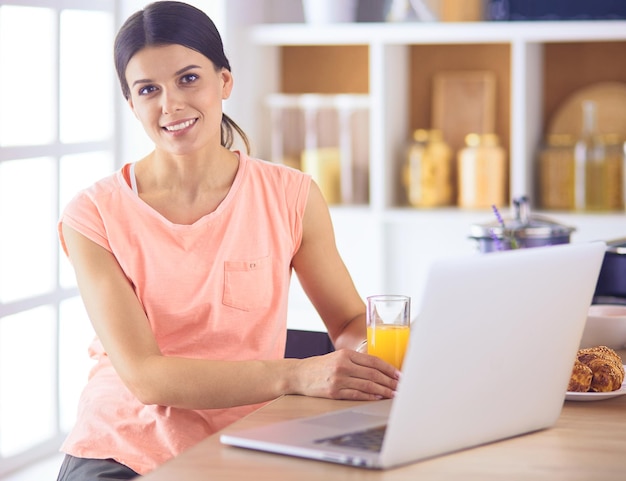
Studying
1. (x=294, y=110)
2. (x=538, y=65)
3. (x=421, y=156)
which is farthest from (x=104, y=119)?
(x=538, y=65)

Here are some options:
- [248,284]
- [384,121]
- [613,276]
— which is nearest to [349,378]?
[248,284]

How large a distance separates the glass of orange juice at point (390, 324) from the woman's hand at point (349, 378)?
8 centimetres

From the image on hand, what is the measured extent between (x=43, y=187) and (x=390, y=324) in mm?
1487

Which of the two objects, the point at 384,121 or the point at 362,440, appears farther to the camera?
the point at 384,121

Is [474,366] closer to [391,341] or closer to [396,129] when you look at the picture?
[391,341]

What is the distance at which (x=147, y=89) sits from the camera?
1.88 metres

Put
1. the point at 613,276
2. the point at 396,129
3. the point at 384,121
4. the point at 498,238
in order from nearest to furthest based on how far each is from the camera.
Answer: the point at 613,276, the point at 498,238, the point at 384,121, the point at 396,129

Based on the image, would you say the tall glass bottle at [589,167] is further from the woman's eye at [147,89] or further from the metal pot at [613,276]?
the woman's eye at [147,89]

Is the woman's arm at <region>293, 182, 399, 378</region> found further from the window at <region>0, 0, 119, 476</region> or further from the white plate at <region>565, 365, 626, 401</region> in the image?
the window at <region>0, 0, 119, 476</region>

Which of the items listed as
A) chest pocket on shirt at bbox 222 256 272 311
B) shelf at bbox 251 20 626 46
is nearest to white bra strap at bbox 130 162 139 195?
chest pocket on shirt at bbox 222 256 272 311

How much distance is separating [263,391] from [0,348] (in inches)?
49.7

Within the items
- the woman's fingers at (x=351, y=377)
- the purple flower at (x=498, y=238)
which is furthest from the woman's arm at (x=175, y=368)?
the purple flower at (x=498, y=238)

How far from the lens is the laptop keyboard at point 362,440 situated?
3.98 ft

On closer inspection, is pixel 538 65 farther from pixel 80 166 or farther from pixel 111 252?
pixel 111 252
